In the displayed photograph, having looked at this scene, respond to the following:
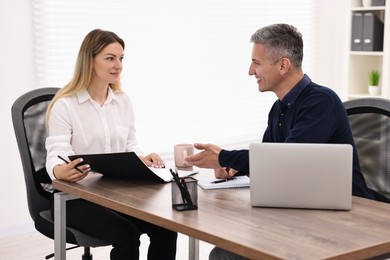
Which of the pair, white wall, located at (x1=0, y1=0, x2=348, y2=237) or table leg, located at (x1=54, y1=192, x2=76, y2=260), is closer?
table leg, located at (x1=54, y1=192, x2=76, y2=260)

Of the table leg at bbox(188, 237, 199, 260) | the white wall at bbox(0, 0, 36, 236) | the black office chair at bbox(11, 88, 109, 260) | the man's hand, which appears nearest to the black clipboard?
the man's hand

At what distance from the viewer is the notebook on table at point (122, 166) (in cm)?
232

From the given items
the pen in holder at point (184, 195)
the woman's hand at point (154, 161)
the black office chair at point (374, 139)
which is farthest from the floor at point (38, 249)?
the pen in holder at point (184, 195)

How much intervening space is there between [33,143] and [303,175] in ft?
4.46

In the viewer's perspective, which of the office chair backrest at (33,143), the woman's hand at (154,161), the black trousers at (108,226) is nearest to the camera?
the black trousers at (108,226)

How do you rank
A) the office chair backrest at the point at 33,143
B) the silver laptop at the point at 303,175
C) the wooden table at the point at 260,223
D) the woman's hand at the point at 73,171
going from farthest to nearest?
the office chair backrest at the point at 33,143 → the woman's hand at the point at 73,171 → the silver laptop at the point at 303,175 → the wooden table at the point at 260,223

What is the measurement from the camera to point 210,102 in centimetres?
505

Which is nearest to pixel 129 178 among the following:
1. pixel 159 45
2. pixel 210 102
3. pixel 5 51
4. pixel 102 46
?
pixel 102 46

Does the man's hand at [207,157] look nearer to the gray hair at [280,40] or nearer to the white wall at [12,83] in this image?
the gray hair at [280,40]

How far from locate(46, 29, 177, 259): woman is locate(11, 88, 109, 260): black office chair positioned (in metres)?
0.14

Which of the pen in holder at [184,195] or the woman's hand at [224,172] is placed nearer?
the pen in holder at [184,195]

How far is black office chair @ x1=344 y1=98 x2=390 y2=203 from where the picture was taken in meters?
2.60

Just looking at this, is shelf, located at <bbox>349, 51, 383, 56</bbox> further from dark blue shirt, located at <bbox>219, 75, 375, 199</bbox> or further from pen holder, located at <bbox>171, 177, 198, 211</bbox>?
pen holder, located at <bbox>171, 177, 198, 211</bbox>

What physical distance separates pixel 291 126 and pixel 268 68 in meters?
0.23
